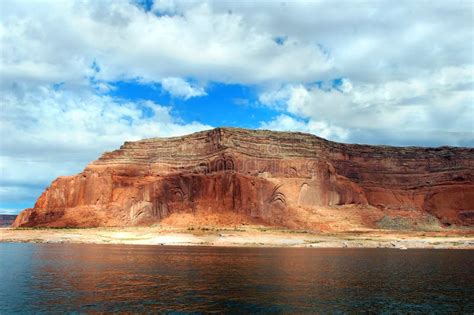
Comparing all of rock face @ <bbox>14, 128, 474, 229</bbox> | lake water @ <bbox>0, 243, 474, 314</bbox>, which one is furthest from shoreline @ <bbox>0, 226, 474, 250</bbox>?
lake water @ <bbox>0, 243, 474, 314</bbox>

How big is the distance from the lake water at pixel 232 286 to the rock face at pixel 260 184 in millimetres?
53689

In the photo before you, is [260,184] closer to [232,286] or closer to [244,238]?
[244,238]

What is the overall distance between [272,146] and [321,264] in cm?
6894

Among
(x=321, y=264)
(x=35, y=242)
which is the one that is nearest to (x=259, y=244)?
(x=321, y=264)

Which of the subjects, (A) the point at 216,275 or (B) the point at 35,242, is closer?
(A) the point at 216,275

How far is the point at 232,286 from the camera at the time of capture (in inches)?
1166

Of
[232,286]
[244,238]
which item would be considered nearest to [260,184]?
[244,238]

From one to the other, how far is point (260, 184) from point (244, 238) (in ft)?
87.0

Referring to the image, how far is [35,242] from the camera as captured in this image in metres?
81.2

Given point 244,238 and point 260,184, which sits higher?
point 260,184

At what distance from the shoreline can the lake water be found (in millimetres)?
31050

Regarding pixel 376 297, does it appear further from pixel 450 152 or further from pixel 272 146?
pixel 450 152

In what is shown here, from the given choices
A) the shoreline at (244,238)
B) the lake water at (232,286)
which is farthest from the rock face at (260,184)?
the lake water at (232,286)

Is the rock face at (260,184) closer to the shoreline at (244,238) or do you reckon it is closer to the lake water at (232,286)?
the shoreline at (244,238)
